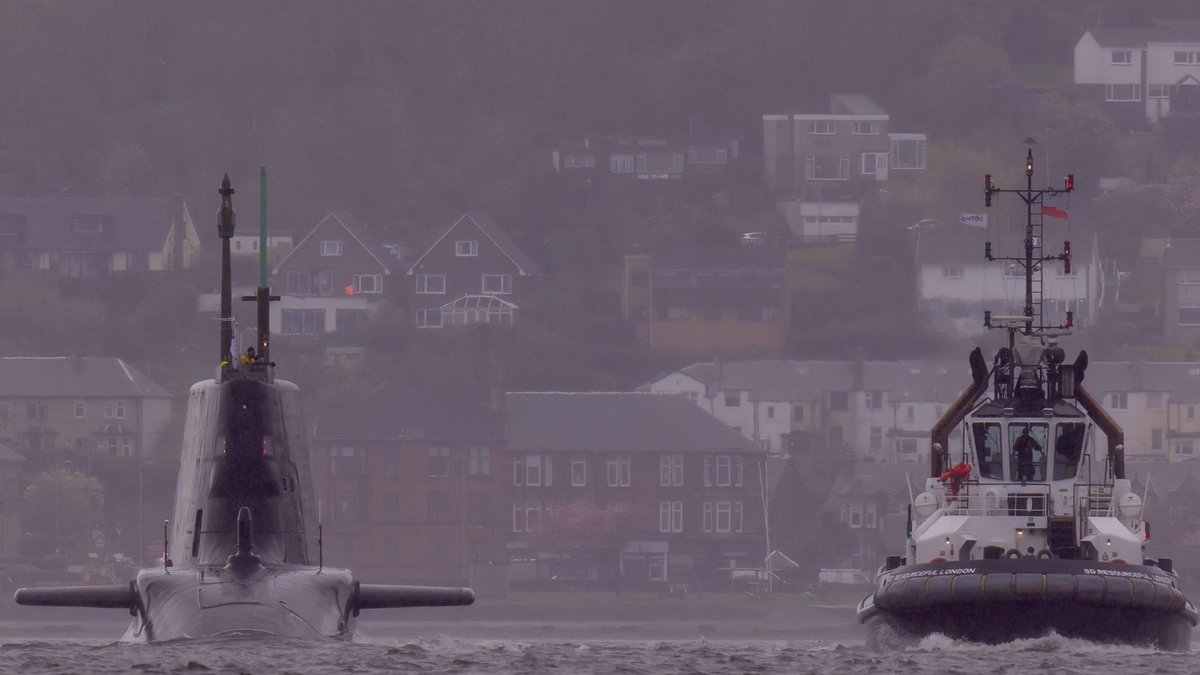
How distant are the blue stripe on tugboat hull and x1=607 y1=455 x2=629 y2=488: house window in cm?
9639

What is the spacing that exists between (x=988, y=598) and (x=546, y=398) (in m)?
102

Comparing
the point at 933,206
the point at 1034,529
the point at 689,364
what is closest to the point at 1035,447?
the point at 1034,529

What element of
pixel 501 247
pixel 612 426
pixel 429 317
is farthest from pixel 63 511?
pixel 501 247

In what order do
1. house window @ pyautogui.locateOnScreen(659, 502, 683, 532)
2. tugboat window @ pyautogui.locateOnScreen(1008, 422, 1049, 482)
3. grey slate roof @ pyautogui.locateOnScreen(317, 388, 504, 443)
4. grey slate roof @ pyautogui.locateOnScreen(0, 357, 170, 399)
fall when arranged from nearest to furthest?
tugboat window @ pyautogui.locateOnScreen(1008, 422, 1049, 482) < grey slate roof @ pyautogui.locateOnScreen(317, 388, 504, 443) < house window @ pyautogui.locateOnScreen(659, 502, 683, 532) < grey slate roof @ pyautogui.locateOnScreen(0, 357, 170, 399)

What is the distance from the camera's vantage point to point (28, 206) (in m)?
191

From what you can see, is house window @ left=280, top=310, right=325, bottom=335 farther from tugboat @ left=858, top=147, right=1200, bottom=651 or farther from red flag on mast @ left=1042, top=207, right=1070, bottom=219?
tugboat @ left=858, top=147, right=1200, bottom=651

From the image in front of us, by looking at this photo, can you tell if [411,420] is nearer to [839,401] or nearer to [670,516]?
[670,516]

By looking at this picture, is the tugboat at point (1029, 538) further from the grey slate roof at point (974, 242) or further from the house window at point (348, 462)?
the grey slate roof at point (974, 242)

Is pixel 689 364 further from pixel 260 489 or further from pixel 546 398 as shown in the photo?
pixel 260 489

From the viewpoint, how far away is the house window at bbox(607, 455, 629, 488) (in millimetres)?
137750

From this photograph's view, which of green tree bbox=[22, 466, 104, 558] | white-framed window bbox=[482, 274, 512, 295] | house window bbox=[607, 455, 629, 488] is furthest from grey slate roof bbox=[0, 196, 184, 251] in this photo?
house window bbox=[607, 455, 629, 488]

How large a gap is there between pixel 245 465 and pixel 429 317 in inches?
5819

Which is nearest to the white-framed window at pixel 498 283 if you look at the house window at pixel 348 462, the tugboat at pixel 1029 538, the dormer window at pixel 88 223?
the dormer window at pixel 88 223

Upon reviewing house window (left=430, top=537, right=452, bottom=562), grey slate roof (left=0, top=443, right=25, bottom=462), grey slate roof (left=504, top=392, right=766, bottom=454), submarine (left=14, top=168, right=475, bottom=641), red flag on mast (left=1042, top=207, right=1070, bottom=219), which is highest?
red flag on mast (left=1042, top=207, right=1070, bottom=219)
